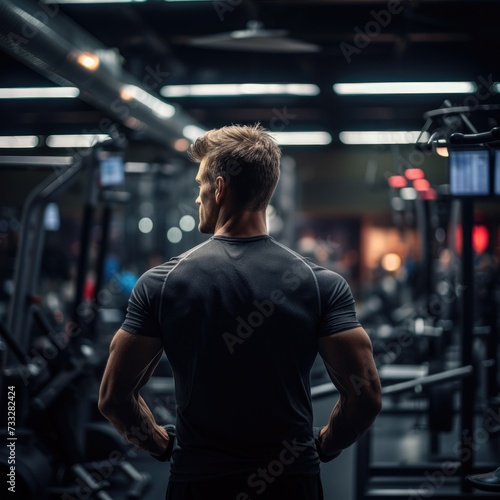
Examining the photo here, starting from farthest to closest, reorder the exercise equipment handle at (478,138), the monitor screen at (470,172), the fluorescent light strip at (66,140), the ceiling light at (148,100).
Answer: the fluorescent light strip at (66,140) < the ceiling light at (148,100) < the monitor screen at (470,172) < the exercise equipment handle at (478,138)

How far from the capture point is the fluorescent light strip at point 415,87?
317 inches

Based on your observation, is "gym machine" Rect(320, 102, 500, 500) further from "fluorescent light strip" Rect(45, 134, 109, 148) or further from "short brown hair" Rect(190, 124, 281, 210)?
"fluorescent light strip" Rect(45, 134, 109, 148)

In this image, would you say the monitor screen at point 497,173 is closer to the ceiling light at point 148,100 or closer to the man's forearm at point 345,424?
the man's forearm at point 345,424

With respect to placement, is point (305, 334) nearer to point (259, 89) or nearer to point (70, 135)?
point (259, 89)

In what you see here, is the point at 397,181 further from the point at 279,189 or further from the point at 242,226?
the point at 242,226

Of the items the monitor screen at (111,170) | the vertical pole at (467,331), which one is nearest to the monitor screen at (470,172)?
the vertical pole at (467,331)

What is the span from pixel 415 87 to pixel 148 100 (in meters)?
3.00

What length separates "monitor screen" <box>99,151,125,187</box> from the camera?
458cm

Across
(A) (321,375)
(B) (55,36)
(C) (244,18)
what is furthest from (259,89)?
(B) (55,36)

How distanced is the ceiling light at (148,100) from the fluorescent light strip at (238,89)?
1.79ft

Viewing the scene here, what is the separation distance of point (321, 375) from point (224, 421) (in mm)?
5810

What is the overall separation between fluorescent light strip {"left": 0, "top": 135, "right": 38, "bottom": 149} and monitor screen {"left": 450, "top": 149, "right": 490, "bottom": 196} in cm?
983

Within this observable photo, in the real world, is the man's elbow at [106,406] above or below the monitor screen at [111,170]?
below

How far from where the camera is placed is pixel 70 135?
12.8m
